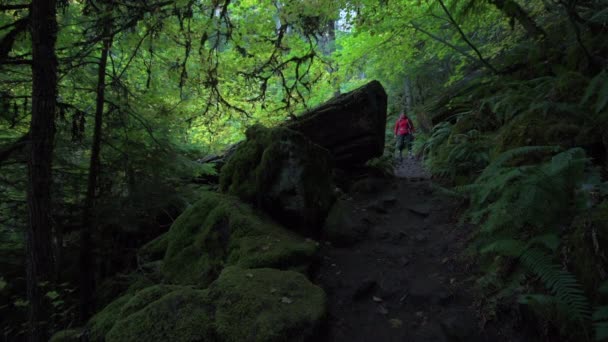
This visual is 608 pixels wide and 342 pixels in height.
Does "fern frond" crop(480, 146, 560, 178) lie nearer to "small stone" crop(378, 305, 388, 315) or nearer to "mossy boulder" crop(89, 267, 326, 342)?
"small stone" crop(378, 305, 388, 315)

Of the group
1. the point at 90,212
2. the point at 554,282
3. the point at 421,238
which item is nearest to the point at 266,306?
the point at 554,282

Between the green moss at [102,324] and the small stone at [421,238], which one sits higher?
the small stone at [421,238]

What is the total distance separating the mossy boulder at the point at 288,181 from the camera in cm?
587

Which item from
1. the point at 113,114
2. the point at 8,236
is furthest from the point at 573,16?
the point at 8,236

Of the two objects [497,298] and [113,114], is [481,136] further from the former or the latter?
[113,114]

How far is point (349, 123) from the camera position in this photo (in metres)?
8.70

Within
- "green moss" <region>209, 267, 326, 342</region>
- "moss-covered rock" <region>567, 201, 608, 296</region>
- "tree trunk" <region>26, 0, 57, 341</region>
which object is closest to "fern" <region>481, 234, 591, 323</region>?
"moss-covered rock" <region>567, 201, 608, 296</region>

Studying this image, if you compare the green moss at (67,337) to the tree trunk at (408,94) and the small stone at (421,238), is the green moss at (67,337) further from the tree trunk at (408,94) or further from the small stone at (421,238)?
the tree trunk at (408,94)

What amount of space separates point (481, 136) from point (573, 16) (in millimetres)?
2620

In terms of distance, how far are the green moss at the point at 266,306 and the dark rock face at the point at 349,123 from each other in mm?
5309

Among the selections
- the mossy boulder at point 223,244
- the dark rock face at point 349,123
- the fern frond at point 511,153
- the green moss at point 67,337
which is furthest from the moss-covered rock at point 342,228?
the green moss at point 67,337

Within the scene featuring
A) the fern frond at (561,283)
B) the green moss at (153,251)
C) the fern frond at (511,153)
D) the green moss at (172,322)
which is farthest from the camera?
the green moss at (153,251)

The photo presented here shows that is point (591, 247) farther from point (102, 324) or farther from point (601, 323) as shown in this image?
point (102, 324)

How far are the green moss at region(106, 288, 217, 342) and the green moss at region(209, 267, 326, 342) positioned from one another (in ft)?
0.43
